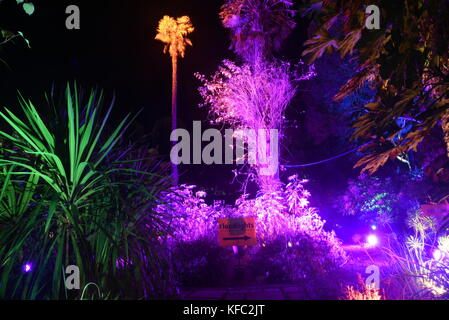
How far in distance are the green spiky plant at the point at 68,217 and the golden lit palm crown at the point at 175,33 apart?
13.9m

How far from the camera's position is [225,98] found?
1112 cm

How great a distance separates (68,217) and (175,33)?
15.2 m

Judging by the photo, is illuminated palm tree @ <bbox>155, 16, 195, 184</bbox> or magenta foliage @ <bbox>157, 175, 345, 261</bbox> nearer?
magenta foliage @ <bbox>157, 175, 345, 261</bbox>

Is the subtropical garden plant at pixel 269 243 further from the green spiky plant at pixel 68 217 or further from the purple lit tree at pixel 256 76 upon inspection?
the green spiky plant at pixel 68 217

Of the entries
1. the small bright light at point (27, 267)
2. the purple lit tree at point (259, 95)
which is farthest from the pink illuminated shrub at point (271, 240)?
the small bright light at point (27, 267)

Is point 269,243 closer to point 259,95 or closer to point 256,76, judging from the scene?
point 259,95

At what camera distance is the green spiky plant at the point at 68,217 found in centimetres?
338

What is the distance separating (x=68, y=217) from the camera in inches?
140

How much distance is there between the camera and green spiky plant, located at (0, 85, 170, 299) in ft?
11.1

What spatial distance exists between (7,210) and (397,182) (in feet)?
40.5

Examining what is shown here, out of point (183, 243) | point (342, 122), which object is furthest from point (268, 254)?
point (342, 122)

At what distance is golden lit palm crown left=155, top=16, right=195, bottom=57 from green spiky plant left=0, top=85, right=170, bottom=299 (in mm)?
13895

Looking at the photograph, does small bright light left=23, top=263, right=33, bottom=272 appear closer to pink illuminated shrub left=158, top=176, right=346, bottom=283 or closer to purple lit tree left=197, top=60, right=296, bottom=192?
pink illuminated shrub left=158, top=176, right=346, bottom=283

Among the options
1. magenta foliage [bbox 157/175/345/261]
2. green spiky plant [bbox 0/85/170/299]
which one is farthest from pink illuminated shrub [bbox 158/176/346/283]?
green spiky plant [bbox 0/85/170/299]
